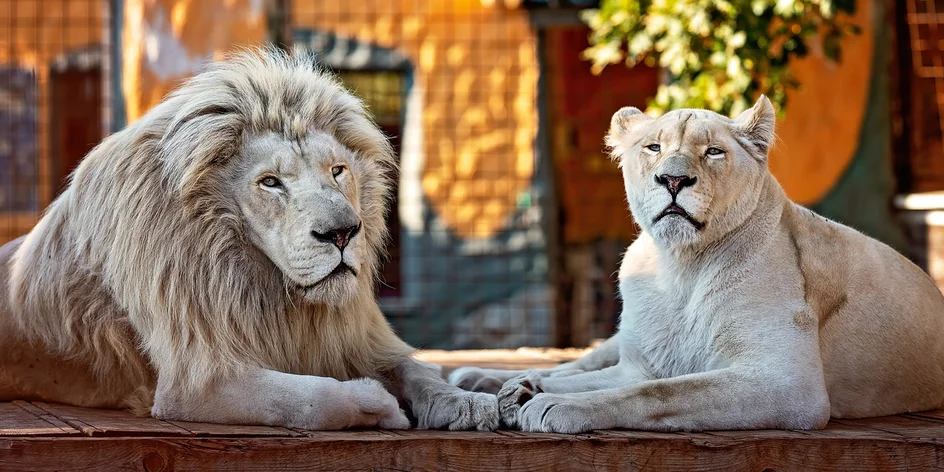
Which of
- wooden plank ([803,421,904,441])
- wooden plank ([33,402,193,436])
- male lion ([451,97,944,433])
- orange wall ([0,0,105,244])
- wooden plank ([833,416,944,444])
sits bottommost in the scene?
wooden plank ([833,416,944,444])

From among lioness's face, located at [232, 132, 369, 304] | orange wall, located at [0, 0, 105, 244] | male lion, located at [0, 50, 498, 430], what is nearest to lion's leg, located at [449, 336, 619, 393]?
male lion, located at [0, 50, 498, 430]

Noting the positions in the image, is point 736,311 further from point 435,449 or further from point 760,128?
point 435,449

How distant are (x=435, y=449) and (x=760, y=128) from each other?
Result: 118 centimetres

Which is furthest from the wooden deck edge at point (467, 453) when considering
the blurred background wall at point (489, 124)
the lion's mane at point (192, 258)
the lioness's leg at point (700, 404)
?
the blurred background wall at point (489, 124)

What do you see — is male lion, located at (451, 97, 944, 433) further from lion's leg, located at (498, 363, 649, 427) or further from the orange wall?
the orange wall

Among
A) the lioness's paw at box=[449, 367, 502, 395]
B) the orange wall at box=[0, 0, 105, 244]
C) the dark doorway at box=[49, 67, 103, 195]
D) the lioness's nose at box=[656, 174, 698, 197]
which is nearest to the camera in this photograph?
the lioness's nose at box=[656, 174, 698, 197]

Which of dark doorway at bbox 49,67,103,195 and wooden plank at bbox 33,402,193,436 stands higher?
dark doorway at bbox 49,67,103,195

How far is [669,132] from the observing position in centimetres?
301

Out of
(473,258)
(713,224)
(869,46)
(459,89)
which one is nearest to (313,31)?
(459,89)

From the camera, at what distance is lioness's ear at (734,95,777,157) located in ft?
9.98

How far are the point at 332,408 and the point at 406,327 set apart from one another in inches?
195

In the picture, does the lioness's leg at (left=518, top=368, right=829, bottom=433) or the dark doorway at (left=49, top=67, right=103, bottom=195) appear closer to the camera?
the lioness's leg at (left=518, top=368, right=829, bottom=433)

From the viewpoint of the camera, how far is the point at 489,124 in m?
7.58

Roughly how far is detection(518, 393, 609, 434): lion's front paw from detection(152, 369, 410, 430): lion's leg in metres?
0.31
